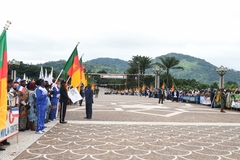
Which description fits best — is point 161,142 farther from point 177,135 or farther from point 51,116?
point 51,116

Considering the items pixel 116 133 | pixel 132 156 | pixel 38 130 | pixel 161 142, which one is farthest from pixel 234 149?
pixel 38 130

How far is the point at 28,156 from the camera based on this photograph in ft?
20.7

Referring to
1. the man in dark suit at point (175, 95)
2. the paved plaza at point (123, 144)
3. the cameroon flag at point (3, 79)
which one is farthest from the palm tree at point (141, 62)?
the cameroon flag at point (3, 79)

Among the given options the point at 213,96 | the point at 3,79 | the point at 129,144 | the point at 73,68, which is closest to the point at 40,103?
the point at 129,144

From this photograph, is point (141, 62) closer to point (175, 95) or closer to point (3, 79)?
point (175, 95)

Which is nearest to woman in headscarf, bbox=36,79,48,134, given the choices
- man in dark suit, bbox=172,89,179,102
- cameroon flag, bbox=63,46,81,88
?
cameroon flag, bbox=63,46,81,88

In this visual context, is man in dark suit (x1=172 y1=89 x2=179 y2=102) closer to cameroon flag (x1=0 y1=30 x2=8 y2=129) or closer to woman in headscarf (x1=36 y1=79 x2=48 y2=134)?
woman in headscarf (x1=36 y1=79 x2=48 y2=134)

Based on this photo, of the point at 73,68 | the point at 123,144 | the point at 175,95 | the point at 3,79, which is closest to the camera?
the point at 3,79

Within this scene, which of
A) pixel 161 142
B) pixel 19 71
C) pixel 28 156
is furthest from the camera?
pixel 19 71

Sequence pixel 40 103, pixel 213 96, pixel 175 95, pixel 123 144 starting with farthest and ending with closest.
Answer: pixel 175 95
pixel 213 96
pixel 40 103
pixel 123 144

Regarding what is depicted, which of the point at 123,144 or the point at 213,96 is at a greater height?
the point at 213,96

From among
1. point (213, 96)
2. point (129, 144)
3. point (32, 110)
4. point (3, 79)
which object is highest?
point (3, 79)

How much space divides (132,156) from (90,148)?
1.24 meters

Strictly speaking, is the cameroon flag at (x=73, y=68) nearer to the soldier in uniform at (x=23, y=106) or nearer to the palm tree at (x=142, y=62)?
the soldier in uniform at (x=23, y=106)
